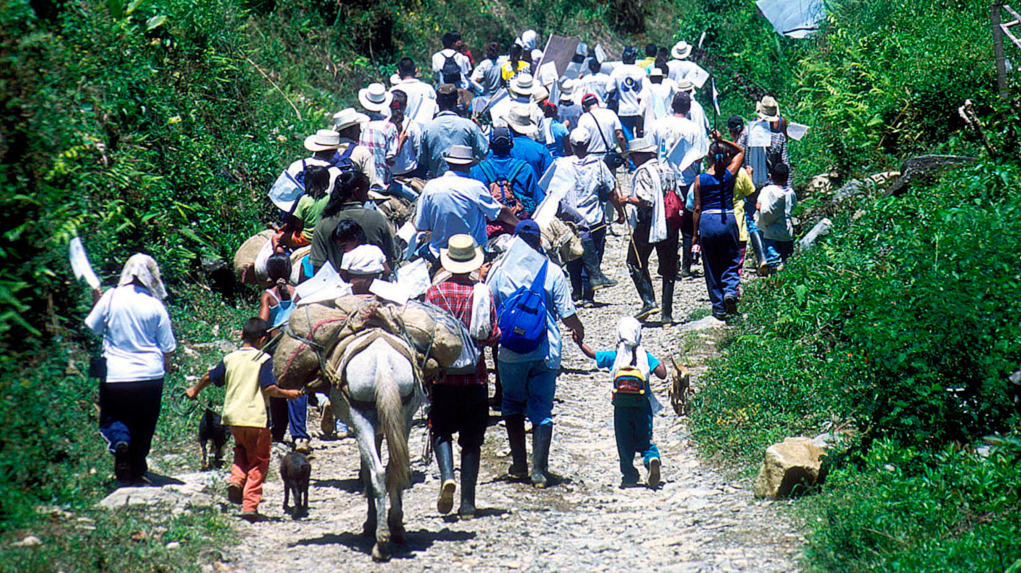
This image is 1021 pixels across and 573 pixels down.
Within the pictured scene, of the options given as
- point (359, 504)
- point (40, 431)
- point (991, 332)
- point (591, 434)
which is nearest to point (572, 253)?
point (591, 434)

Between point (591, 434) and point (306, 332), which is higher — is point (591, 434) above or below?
below

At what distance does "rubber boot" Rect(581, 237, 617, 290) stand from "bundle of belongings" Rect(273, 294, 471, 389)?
20.0ft

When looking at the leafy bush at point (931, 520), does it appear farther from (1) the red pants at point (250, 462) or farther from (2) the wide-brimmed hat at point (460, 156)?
(2) the wide-brimmed hat at point (460, 156)

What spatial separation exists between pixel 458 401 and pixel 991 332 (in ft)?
10.6

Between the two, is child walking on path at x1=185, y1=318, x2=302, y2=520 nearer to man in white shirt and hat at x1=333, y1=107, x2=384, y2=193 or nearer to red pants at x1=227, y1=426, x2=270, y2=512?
red pants at x1=227, y1=426, x2=270, y2=512

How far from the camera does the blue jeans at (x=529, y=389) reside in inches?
311

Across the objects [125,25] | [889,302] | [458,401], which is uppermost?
[125,25]

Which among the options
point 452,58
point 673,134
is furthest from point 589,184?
point 452,58

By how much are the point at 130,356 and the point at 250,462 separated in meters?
1.00

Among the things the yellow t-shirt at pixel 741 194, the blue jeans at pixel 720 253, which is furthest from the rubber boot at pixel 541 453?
the yellow t-shirt at pixel 741 194

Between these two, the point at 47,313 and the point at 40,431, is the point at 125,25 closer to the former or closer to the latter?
the point at 47,313

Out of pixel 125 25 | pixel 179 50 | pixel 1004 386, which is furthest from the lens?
pixel 179 50

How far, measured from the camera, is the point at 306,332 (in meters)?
6.32

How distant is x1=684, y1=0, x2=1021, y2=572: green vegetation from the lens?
5.82m
